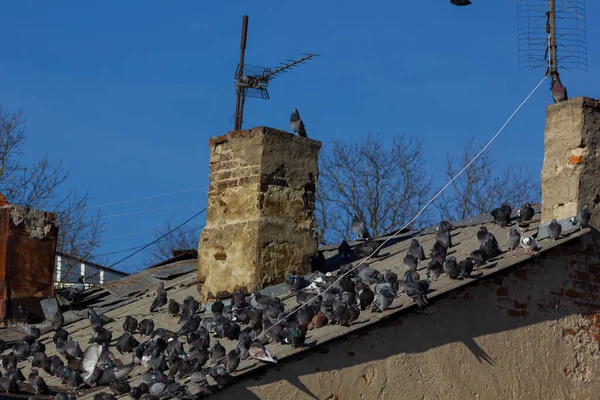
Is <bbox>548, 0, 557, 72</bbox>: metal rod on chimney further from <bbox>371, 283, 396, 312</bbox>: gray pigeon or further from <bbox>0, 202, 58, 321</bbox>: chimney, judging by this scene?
<bbox>0, 202, 58, 321</bbox>: chimney

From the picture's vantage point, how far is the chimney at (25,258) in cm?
1255

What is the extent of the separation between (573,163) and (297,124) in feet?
10.6

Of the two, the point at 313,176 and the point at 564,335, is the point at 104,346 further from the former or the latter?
the point at 564,335

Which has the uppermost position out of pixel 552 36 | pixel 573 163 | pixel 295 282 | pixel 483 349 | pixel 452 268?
pixel 552 36

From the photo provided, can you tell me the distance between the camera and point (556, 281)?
982cm

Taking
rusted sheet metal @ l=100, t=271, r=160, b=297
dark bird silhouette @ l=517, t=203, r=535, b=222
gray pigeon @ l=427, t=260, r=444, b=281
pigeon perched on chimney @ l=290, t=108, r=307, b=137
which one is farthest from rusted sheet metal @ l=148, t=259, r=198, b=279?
gray pigeon @ l=427, t=260, r=444, b=281

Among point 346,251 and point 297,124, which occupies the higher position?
point 297,124

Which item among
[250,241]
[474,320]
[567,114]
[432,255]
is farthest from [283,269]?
[567,114]

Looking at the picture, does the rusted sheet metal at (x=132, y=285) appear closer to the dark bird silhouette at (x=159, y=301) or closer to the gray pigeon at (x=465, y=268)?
the dark bird silhouette at (x=159, y=301)

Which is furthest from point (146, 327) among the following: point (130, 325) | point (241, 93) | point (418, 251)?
point (241, 93)

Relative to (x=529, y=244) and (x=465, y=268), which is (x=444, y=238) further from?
(x=465, y=268)

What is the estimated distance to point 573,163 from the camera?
10320mm

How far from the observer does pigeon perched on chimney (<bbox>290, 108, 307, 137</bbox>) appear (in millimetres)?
11984

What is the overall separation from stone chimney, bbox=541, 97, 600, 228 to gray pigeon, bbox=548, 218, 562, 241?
0.51m
